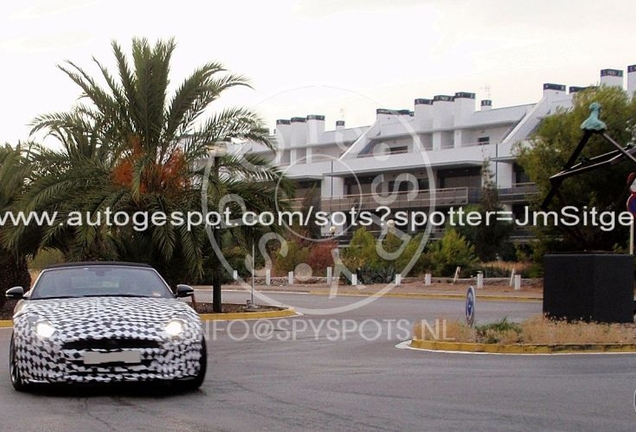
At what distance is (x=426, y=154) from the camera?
72.1 m

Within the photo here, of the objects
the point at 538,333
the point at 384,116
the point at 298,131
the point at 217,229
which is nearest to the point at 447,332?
the point at 538,333

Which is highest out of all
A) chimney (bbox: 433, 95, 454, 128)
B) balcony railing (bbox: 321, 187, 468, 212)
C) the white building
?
chimney (bbox: 433, 95, 454, 128)

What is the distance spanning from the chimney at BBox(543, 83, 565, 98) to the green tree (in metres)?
24.9

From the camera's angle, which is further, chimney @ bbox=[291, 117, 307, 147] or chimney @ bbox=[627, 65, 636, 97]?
chimney @ bbox=[291, 117, 307, 147]

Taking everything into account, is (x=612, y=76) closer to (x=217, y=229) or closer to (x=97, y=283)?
(x=217, y=229)

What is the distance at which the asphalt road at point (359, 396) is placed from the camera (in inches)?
387

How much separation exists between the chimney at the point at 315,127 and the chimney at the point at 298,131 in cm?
43

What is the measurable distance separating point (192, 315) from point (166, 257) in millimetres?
14845

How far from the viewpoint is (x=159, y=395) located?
1173 centimetres

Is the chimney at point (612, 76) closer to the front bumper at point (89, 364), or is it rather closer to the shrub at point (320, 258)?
the shrub at point (320, 258)

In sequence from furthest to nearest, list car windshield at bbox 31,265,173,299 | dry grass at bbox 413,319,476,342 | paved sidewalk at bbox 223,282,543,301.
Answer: paved sidewalk at bbox 223,282,543,301
dry grass at bbox 413,319,476,342
car windshield at bbox 31,265,173,299

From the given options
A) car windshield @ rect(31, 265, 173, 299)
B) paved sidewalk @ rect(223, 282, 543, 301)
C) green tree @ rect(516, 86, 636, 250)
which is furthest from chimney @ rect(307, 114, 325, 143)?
car windshield @ rect(31, 265, 173, 299)

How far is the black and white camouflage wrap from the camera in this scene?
1131 centimetres

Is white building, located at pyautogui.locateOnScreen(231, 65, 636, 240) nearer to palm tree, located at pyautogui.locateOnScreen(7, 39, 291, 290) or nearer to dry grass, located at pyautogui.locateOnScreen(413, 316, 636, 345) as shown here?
palm tree, located at pyautogui.locateOnScreen(7, 39, 291, 290)
